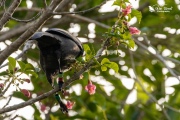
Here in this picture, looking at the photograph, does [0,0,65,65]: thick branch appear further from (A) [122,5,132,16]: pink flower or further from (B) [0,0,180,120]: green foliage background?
(B) [0,0,180,120]: green foliage background

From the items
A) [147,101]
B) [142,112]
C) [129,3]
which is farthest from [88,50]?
[147,101]

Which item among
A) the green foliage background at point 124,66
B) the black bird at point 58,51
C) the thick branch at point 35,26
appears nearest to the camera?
the thick branch at point 35,26

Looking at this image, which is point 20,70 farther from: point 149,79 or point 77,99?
point 149,79

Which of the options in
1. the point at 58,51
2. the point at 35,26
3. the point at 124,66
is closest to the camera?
the point at 35,26

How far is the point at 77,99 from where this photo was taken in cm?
460

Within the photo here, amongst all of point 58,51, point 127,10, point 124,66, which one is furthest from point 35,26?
point 124,66

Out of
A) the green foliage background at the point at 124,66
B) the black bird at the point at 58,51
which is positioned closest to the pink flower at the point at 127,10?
the black bird at the point at 58,51

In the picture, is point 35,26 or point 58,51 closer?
point 35,26

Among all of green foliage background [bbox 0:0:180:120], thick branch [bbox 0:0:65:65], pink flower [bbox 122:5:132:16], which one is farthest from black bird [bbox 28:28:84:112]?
green foliage background [bbox 0:0:180:120]

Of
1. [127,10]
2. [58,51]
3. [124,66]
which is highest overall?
[127,10]

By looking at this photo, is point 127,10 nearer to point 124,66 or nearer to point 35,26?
point 35,26

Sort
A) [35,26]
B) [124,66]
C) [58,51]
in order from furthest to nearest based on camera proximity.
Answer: [124,66] < [58,51] < [35,26]

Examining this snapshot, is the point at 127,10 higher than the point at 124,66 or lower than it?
higher

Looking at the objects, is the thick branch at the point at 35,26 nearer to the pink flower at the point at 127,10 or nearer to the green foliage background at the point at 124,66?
the pink flower at the point at 127,10
